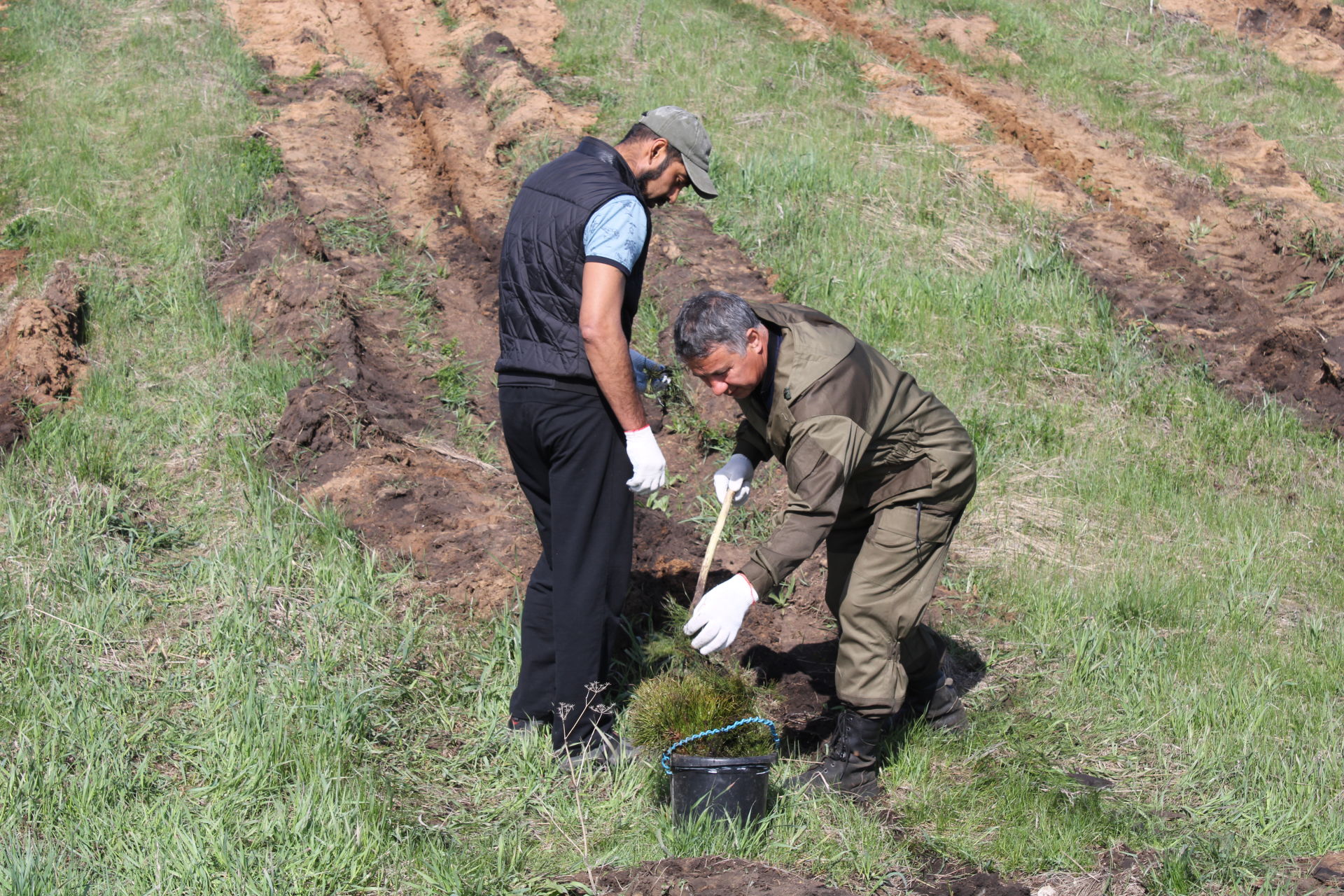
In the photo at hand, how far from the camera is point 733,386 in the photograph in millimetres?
3219

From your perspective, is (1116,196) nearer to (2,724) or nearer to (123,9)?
(2,724)

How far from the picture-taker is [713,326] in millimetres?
3117

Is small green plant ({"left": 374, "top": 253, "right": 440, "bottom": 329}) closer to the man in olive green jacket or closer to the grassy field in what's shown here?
the grassy field

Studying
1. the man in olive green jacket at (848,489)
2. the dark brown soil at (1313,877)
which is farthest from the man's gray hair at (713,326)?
the dark brown soil at (1313,877)

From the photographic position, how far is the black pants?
11.5 feet

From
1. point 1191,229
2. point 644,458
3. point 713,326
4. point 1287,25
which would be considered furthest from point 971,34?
point 713,326

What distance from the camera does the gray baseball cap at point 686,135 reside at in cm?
360

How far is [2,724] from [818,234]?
598cm

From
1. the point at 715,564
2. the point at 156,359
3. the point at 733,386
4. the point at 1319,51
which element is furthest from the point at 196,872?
the point at 1319,51

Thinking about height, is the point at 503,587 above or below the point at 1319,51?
below

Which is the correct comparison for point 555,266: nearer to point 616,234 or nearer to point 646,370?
point 616,234

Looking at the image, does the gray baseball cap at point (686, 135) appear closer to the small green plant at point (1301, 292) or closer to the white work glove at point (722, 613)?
the white work glove at point (722, 613)

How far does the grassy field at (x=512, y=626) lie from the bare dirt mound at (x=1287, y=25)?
6.86 meters

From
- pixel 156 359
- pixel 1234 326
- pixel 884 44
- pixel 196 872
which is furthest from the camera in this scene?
pixel 884 44
